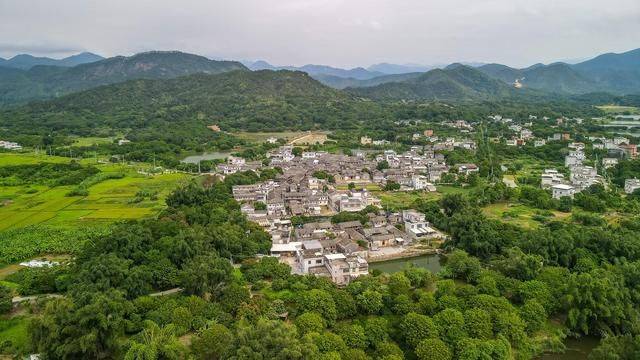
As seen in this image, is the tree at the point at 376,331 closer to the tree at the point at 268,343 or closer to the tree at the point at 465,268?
the tree at the point at 268,343

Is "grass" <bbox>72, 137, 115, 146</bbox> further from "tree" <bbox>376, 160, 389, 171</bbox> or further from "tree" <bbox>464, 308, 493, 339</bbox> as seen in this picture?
"tree" <bbox>464, 308, 493, 339</bbox>

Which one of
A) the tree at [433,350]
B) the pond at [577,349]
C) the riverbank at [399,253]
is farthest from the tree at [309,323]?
the riverbank at [399,253]

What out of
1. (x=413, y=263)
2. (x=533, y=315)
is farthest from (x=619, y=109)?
(x=533, y=315)

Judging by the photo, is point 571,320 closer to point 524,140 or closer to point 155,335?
point 155,335

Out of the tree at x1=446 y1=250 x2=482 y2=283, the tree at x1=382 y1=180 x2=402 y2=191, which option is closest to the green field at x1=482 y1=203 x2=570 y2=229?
the tree at x1=382 y1=180 x2=402 y2=191

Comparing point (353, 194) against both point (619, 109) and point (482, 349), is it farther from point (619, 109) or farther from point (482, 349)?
point (619, 109)

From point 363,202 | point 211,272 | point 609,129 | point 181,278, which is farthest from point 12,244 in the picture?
point 609,129
